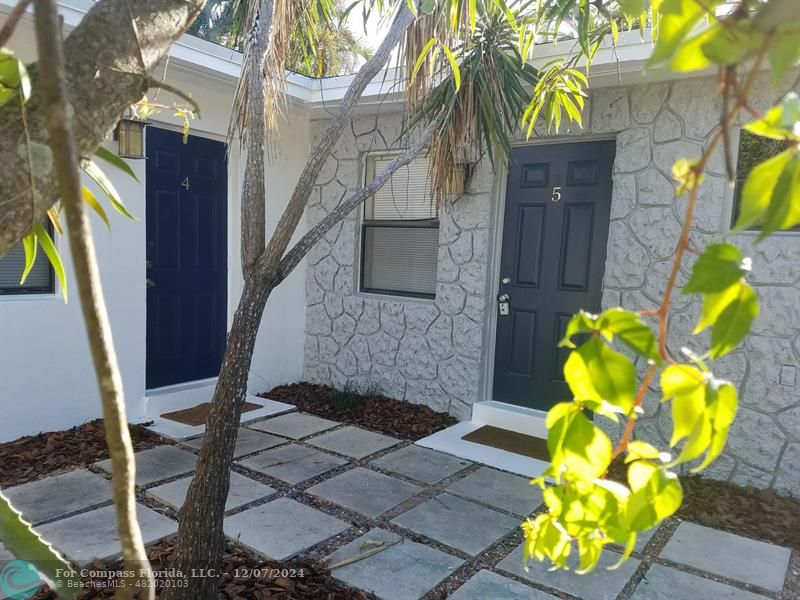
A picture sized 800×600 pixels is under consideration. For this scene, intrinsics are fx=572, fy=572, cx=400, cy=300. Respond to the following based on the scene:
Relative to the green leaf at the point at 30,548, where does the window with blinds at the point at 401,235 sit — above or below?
above

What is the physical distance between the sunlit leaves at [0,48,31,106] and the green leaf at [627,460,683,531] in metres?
0.62

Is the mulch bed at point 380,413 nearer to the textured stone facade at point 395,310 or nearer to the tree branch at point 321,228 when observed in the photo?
the textured stone facade at point 395,310

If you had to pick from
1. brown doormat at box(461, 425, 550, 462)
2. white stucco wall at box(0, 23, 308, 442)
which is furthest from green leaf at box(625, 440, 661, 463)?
brown doormat at box(461, 425, 550, 462)

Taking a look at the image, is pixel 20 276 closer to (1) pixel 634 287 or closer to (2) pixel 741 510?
(1) pixel 634 287

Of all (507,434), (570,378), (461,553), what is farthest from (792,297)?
(570,378)

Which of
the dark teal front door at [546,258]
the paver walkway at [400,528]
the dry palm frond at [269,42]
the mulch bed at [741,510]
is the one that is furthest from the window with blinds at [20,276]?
the mulch bed at [741,510]

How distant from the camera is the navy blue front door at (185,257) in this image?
425cm

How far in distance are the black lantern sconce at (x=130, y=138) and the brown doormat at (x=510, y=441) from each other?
2.91m

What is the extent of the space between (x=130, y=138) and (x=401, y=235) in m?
2.14

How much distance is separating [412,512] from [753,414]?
6.58 ft

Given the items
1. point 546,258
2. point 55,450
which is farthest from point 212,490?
point 546,258

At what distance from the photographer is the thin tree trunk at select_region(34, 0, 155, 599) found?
1.18ft

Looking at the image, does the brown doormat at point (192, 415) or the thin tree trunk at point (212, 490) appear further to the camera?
the brown doormat at point (192, 415)

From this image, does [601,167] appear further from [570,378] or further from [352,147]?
[570,378]
